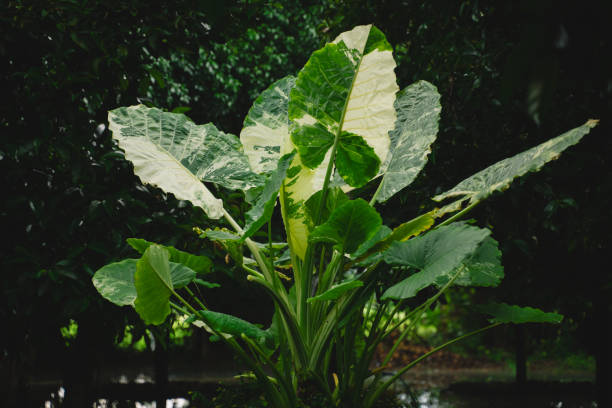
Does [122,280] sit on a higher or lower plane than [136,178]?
lower

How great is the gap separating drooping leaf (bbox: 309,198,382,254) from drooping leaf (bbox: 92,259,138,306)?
74 cm

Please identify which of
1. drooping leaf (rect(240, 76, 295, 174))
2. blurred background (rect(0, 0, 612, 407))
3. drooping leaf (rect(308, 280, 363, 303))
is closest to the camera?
drooping leaf (rect(308, 280, 363, 303))

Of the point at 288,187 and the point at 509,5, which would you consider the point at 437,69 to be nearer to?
the point at 288,187

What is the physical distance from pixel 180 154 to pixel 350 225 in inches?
38.5

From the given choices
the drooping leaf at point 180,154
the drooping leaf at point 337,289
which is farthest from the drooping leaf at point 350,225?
the drooping leaf at point 180,154

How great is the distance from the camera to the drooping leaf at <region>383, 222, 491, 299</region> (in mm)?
1328

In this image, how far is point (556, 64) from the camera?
1.84ft

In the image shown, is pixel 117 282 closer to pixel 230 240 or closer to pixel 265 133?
pixel 230 240

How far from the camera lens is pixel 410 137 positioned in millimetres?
2119

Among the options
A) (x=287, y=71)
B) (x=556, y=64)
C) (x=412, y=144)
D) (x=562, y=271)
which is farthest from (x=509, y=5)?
(x=287, y=71)

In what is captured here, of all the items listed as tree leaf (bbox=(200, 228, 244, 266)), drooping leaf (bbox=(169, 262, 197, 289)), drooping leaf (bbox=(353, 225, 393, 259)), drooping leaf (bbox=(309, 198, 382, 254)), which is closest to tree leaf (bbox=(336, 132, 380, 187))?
drooping leaf (bbox=(353, 225, 393, 259))

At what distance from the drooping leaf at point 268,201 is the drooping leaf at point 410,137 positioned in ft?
1.83

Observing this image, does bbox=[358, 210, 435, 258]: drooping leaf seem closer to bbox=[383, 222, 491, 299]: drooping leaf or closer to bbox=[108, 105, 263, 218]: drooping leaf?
bbox=[383, 222, 491, 299]: drooping leaf

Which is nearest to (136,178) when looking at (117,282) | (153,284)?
(117,282)
